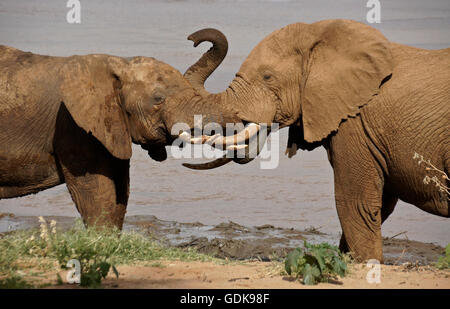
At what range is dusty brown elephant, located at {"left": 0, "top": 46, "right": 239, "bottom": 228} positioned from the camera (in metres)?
8.30

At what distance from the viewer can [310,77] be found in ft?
28.6

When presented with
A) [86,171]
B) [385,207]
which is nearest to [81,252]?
[86,171]

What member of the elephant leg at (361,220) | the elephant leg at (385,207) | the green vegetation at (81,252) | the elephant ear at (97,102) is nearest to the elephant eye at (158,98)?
the elephant ear at (97,102)

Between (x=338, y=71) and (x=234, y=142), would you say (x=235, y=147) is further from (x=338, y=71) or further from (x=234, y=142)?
(x=338, y=71)

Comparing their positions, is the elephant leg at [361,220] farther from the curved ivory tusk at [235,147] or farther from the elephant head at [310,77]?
the curved ivory tusk at [235,147]

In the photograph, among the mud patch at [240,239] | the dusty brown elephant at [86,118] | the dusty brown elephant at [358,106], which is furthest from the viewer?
the mud patch at [240,239]

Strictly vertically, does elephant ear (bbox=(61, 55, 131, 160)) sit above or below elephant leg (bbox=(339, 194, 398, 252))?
above

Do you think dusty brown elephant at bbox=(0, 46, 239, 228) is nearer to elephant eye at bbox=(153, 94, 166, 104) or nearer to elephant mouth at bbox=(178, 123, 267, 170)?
elephant eye at bbox=(153, 94, 166, 104)

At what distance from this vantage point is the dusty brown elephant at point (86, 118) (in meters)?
8.30

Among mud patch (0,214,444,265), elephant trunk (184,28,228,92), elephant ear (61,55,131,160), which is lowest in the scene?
mud patch (0,214,444,265)

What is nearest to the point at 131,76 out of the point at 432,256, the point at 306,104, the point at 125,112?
the point at 125,112

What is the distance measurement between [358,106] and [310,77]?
0.60 meters

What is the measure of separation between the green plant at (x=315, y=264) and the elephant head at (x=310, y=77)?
2085mm

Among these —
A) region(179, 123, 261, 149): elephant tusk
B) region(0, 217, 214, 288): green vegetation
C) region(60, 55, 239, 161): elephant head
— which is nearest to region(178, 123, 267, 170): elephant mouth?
region(179, 123, 261, 149): elephant tusk
